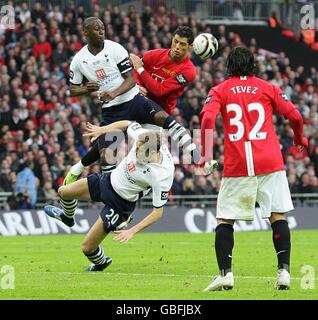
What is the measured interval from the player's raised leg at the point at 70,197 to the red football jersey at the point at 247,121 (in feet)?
10.5

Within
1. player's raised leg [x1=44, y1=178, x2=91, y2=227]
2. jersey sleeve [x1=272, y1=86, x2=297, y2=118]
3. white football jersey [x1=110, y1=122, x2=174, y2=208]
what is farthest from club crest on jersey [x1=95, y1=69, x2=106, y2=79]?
jersey sleeve [x1=272, y1=86, x2=297, y2=118]

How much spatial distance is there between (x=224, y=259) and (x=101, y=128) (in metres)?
3.46

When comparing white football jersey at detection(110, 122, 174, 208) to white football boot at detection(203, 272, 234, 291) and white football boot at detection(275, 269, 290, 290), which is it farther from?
white football boot at detection(275, 269, 290, 290)

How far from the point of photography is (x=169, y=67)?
14914 millimetres

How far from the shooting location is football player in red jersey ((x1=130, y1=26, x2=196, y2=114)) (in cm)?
1469

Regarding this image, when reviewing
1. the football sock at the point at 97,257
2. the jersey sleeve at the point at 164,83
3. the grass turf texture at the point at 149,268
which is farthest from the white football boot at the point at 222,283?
the jersey sleeve at the point at 164,83

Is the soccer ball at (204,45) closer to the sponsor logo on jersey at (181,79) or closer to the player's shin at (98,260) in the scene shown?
the sponsor logo on jersey at (181,79)

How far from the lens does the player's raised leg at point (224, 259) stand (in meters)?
10.9

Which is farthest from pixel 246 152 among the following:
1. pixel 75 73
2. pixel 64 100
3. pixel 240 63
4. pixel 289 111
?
pixel 64 100

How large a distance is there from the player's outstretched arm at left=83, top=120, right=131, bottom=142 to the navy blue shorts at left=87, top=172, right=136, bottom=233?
569 mm

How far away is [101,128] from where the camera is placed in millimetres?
13672
